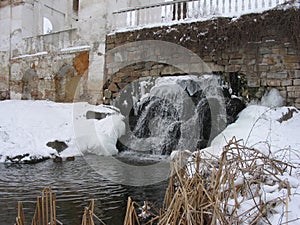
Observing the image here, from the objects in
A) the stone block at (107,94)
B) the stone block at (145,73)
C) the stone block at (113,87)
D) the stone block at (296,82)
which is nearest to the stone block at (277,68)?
the stone block at (296,82)

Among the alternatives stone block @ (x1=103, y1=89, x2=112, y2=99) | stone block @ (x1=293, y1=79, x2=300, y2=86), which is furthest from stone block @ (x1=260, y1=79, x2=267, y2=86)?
stone block @ (x1=103, y1=89, x2=112, y2=99)

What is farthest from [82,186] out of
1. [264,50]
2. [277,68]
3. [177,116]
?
[264,50]

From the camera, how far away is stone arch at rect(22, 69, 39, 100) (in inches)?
494

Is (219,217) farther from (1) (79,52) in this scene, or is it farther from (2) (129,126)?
(1) (79,52)

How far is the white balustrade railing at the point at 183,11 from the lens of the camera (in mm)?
8219

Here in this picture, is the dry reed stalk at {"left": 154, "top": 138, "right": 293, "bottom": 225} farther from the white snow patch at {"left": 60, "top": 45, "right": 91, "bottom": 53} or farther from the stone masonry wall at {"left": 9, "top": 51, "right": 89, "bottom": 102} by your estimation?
the white snow patch at {"left": 60, "top": 45, "right": 91, "bottom": 53}

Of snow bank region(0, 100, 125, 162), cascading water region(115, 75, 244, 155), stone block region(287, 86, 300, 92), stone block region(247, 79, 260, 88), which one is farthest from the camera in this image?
stone block region(247, 79, 260, 88)

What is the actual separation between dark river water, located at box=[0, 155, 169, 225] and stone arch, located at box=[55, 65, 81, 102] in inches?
211

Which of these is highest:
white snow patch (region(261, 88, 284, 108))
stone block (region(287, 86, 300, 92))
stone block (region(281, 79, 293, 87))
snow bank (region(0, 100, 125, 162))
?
stone block (region(281, 79, 293, 87))

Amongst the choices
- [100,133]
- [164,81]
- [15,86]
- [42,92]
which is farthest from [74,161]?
[15,86]

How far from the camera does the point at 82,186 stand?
14.8 ft

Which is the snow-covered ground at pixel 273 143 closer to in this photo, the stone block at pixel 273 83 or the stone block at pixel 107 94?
the stone block at pixel 273 83

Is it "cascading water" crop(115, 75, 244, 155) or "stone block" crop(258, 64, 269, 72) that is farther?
"stone block" crop(258, 64, 269, 72)

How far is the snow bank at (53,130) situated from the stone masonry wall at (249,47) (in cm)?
220
